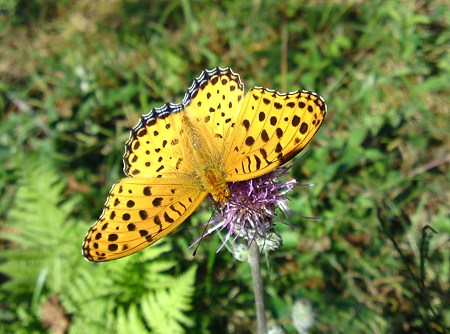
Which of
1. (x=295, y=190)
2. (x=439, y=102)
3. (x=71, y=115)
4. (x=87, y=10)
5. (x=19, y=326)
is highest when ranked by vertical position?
(x=87, y=10)

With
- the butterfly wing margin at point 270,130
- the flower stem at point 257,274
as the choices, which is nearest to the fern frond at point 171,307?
the flower stem at point 257,274

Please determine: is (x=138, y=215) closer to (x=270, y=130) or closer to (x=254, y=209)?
(x=254, y=209)

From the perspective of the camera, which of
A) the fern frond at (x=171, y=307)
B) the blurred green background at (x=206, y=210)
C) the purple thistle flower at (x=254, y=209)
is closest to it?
the purple thistle flower at (x=254, y=209)

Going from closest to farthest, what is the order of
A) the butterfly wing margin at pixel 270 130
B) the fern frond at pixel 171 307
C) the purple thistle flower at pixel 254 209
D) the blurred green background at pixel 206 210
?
the butterfly wing margin at pixel 270 130 → the purple thistle flower at pixel 254 209 → the fern frond at pixel 171 307 → the blurred green background at pixel 206 210

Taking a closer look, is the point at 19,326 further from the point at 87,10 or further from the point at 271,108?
A: the point at 87,10

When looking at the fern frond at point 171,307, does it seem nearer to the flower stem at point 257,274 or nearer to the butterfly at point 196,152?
the flower stem at point 257,274

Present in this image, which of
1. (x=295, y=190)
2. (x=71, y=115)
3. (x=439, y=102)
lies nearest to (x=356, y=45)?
(x=439, y=102)

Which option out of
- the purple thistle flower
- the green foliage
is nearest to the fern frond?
the green foliage

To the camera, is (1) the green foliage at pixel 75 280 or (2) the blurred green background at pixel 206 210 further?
(2) the blurred green background at pixel 206 210
